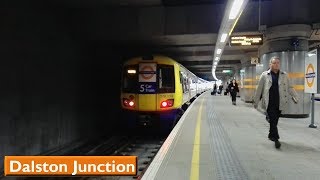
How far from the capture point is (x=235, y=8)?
8258 mm

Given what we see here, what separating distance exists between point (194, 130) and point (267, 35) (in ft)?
21.4

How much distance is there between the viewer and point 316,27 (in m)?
12.2

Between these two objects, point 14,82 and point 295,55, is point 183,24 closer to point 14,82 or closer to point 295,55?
point 295,55

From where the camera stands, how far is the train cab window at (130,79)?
41.3 ft

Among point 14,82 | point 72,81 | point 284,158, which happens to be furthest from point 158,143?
point 284,158

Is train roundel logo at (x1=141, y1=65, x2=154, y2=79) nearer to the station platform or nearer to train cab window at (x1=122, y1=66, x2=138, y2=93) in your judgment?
train cab window at (x1=122, y1=66, x2=138, y2=93)

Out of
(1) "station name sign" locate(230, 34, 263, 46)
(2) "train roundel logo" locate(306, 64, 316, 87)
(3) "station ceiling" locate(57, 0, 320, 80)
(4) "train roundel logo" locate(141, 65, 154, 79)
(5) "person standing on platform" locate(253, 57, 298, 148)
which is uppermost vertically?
(3) "station ceiling" locate(57, 0, 320, 80)

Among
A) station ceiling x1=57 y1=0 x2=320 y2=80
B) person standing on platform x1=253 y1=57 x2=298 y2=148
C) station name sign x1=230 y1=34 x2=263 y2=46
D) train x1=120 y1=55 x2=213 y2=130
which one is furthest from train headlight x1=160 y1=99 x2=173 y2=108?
person standing on platform x1=253 y1=57 x2=298 y2=148

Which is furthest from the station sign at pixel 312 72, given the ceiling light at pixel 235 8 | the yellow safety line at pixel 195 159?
the yellow safety line at pixel 195 159

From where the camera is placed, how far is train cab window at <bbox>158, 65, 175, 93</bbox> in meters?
12.4

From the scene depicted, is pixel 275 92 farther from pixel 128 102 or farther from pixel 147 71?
pixel 128 102

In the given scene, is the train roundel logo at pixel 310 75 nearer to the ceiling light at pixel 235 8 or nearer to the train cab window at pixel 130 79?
the ceiling light at pixel 235 8

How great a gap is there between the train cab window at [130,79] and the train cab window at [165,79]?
921mm

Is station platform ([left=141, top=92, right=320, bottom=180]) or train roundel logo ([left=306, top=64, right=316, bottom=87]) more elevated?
train roundel logo ([left=306, top=64, right=316, bottom=87])
